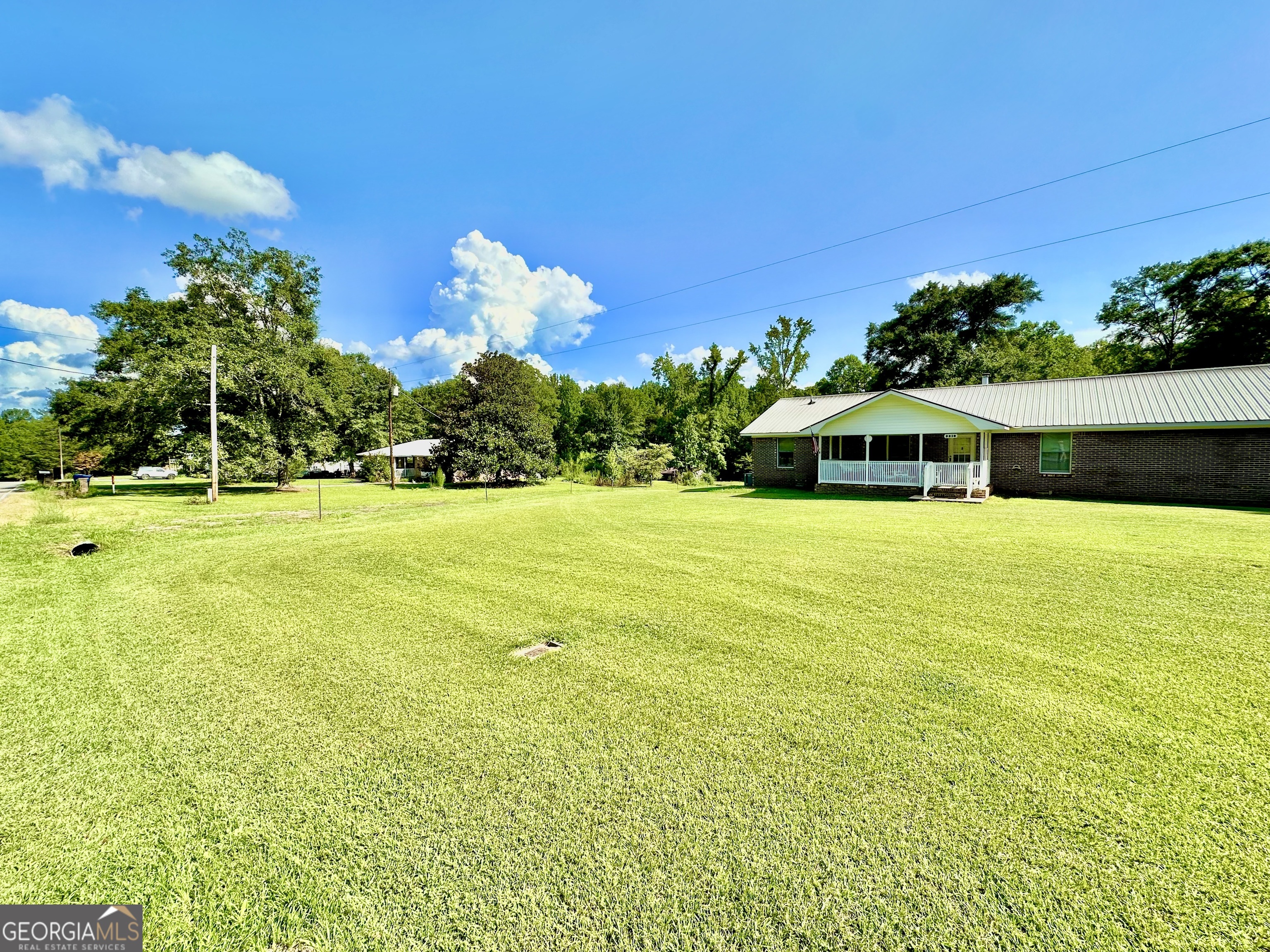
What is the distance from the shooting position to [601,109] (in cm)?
1667

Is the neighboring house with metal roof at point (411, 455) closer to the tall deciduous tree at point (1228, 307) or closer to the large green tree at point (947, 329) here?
the large green tree at point (947, 329)

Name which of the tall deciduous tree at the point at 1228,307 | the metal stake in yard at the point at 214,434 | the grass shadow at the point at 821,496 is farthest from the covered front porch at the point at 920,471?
the metal stake in yard at the point at 214,434

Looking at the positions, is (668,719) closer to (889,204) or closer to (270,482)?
(889,204)

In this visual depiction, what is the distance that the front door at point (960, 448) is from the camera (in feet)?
58.1

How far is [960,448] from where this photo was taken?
725 inches

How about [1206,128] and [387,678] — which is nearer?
[387,678]

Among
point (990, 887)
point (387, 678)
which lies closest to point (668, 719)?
point (990, 887)

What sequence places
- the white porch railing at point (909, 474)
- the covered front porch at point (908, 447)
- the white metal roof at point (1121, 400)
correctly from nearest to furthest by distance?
1. the white metal roof at point (1121, 400)
2. the white porch railing at point (909, 474)
3. the covered front porch at point (908, 447)

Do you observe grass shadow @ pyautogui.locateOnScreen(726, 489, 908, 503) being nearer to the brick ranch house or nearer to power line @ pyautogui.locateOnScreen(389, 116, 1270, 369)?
the brick ranch house

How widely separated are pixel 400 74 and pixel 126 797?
18.0m

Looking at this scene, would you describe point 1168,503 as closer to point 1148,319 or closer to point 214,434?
point 1148,319

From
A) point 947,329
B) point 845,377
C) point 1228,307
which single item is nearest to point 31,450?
point 845,377

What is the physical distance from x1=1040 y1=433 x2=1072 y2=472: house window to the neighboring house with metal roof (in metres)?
Answer: 29.3

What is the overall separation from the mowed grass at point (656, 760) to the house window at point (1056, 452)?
11784 mm
